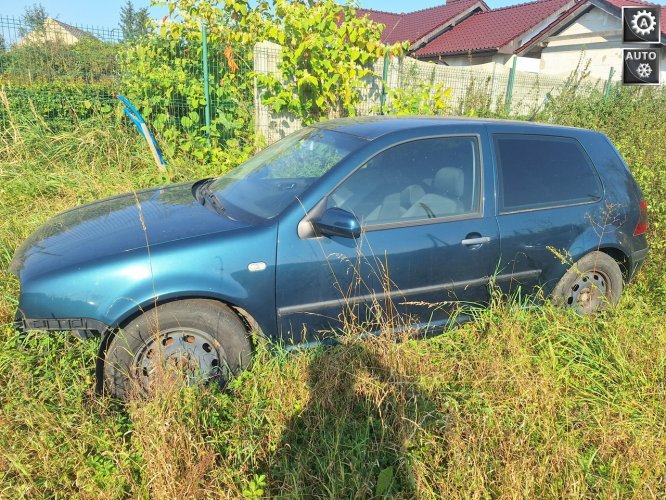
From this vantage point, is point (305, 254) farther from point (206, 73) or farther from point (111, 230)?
point (206, 73)

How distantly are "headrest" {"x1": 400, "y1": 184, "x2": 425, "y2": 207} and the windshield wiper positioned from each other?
3.74 feet

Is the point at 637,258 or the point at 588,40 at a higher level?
the point at 588,40

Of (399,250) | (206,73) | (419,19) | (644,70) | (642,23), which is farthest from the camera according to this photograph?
(419,19)

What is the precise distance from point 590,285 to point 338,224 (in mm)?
2249

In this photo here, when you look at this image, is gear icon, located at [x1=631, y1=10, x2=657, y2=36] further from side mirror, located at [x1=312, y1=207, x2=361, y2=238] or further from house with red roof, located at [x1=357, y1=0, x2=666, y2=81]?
side mirror, located at [x1=312, y1=207, x2=361, y2=238]

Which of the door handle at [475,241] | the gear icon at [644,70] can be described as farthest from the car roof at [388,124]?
the gear icon at [644,70]

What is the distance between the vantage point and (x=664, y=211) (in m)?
4.75

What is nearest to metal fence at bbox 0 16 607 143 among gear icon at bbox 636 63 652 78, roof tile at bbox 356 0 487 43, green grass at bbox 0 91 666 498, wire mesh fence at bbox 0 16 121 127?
wire mesh fence at bbox 0 16 121 127

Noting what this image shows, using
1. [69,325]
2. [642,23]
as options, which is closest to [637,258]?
[69,325]

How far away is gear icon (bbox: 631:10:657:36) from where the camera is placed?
1312 cm

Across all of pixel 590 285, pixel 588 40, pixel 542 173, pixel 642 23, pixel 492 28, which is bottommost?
pixel 590 285

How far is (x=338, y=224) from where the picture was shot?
264 centimetres

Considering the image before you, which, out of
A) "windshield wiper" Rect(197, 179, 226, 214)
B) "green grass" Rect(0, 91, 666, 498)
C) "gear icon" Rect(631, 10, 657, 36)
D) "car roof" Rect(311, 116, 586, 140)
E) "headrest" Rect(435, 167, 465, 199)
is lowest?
"green grass" Rect(0, 91, 666, 498)

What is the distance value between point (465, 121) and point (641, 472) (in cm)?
235
